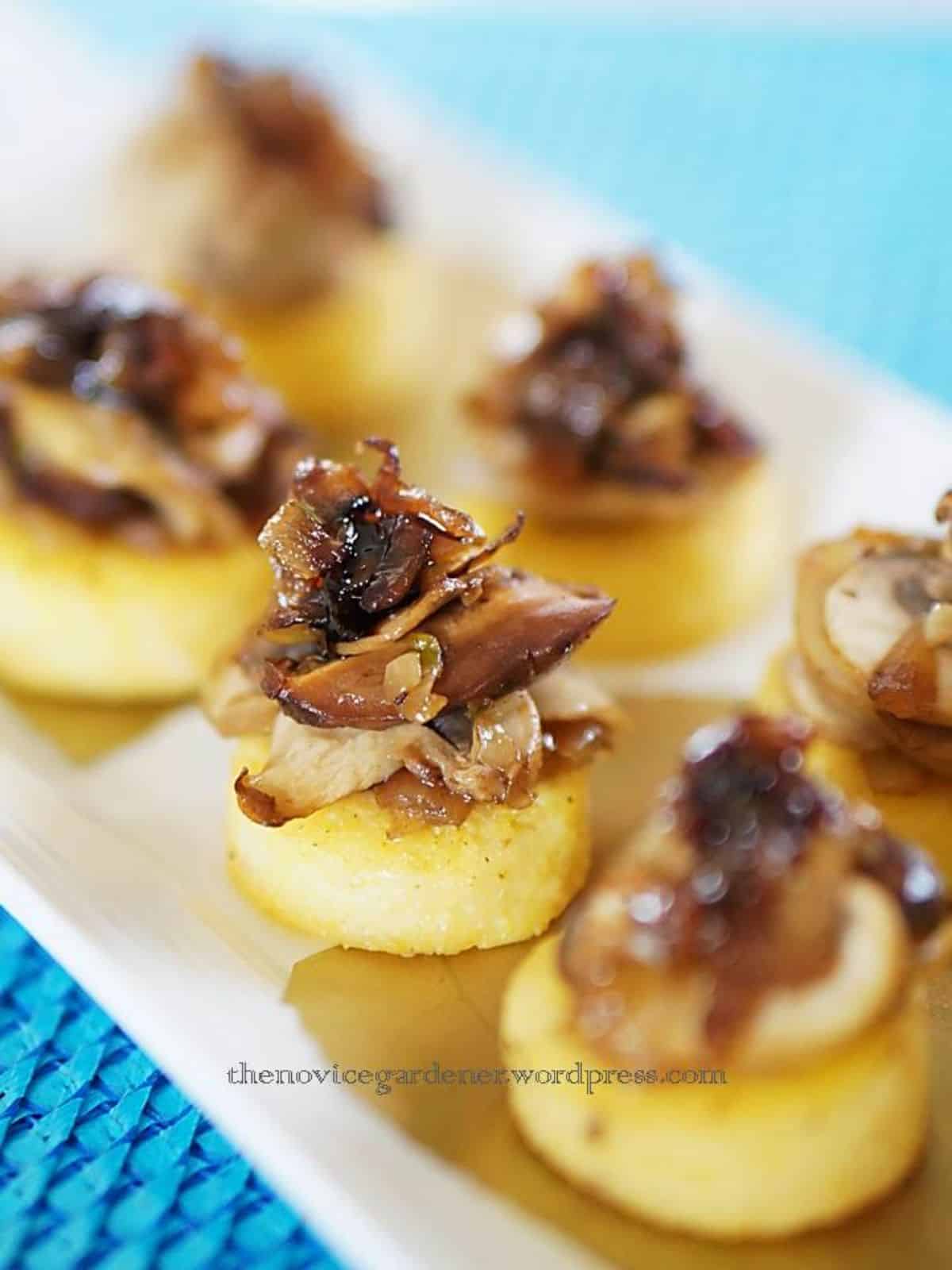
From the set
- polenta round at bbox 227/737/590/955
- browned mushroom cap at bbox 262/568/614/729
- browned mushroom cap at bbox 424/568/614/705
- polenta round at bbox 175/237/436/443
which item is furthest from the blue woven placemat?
polenta round at bbox 175/237/436/443

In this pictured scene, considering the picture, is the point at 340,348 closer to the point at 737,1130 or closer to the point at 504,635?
the point at 504,635

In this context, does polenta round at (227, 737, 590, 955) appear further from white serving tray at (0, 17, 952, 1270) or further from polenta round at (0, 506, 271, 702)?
polenta round at (0, 506, 271, 702)

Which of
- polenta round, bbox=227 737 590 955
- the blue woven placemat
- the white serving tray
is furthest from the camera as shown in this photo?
polenta round, bbox=227 737 590 955

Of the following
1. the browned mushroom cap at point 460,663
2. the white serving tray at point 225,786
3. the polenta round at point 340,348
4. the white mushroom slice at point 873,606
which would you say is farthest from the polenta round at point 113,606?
the white mushroom slice at point 873,606

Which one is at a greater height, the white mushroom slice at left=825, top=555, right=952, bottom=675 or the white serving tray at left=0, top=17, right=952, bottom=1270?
the white mushroom slice at left=825, top=555, right=952, bottom=675

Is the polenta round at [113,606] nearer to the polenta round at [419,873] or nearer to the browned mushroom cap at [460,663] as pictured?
the polenta round at [419,873]

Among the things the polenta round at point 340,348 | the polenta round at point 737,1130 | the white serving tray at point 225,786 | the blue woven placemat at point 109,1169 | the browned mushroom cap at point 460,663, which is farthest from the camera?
the polenta round at point 340,348
